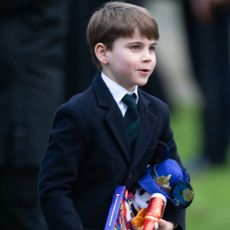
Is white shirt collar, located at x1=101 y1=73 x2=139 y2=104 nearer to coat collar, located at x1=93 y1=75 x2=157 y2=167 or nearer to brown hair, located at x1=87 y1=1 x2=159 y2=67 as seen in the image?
coat collar, located at x1=93 y1=75 x2=157 y2=167

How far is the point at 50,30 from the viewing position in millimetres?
4855

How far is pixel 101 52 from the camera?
3.58 metres

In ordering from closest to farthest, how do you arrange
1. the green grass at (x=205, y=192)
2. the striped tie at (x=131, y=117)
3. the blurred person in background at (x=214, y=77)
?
1. the striped tie at (x=131, y=117)
2. the green grass at (x=205, y=192)
3. the blurred person in background at (x=214, y=77)

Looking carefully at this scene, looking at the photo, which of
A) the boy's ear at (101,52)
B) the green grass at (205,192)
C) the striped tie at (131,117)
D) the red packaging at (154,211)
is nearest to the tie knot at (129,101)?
the striped tie at (131,117)

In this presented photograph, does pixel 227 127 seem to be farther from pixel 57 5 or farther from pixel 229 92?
pixel 57 5

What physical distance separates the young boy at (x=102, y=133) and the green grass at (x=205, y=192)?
3.08 meters

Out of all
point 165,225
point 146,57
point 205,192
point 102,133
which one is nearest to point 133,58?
point 146,57

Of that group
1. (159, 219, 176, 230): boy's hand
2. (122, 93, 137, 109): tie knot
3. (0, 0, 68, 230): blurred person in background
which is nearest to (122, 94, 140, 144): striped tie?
(122, 93, 137, 109): tie knot

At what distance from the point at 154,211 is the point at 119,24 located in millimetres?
624

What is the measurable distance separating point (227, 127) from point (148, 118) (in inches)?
221

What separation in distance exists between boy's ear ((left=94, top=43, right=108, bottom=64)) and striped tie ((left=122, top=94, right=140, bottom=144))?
14 centimetres

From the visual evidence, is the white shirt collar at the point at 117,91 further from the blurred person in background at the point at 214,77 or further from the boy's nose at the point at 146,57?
the blurred person in background at the point at 214,77

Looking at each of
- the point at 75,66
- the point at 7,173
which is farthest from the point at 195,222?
the point at 7,173

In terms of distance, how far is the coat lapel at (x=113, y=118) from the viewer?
11.6ft
